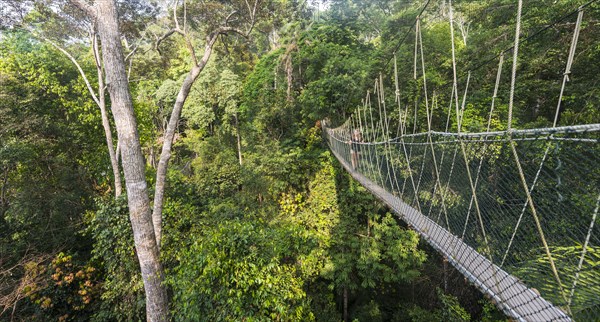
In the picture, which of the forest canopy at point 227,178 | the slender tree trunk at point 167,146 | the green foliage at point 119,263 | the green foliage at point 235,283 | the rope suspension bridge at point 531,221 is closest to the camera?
the rope suspension bridge at point 531,221

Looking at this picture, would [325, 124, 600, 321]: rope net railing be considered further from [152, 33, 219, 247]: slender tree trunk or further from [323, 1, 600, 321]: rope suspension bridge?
[152, 33, 219, 247]: slender tree trunk

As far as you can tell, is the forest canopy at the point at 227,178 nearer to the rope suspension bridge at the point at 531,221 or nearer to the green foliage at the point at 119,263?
the green foliage at the point at 119,263

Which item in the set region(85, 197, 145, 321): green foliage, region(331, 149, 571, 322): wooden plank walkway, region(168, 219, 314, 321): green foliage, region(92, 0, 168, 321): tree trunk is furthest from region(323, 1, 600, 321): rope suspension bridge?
region(85, 197, 145, 321): green foliage

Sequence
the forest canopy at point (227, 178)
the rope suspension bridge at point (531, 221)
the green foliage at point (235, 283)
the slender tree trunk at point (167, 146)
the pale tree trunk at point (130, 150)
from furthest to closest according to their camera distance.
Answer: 1. the slender tree trunk at point (167, 146)
2. the forest canopy at point (227, 178)
3. the pale tree trunk at point (130, 150)
4. the green foliage at point (235, 283)
5. the rope suspension bridge at point (531, 221)

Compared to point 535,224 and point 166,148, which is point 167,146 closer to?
point 166,148

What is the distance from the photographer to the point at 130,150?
7.38ft

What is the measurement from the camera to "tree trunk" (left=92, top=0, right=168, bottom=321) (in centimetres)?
216

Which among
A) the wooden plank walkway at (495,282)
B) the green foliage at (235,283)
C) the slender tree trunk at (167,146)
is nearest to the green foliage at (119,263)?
the slender tree trunk at (167,146)

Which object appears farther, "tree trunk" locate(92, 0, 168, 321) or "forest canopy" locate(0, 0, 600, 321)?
"forest canopy" locate(0, 0, 600, 321)

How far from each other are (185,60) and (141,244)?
7.78 meters

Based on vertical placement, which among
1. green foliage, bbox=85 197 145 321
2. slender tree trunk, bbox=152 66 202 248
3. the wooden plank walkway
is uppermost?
slender tree trunk, bbox=152 66 202 248

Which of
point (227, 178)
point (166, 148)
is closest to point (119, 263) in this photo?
point (166, 148)

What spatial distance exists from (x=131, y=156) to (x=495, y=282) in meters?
2.61

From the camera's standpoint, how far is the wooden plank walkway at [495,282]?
2.86 ft
